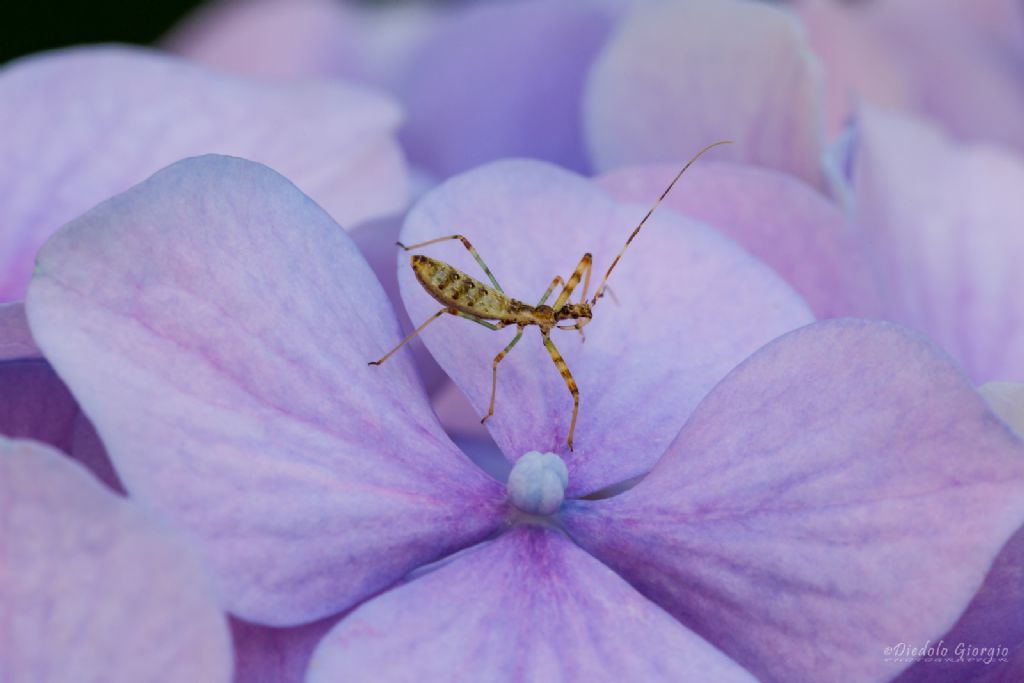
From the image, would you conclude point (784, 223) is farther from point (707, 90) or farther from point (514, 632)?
point (514, 632)

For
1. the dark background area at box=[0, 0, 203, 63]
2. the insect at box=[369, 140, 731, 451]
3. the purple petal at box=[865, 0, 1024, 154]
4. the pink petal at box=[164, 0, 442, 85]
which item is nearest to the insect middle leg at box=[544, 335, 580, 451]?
the insect at box=[369, 140, 731, 451]

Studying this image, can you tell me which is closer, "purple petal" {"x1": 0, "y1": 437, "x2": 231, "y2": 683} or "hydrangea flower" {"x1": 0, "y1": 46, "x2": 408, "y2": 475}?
"purple petal" {"x1": 0, "y1": 437, "x2": 231, "y2": 683}

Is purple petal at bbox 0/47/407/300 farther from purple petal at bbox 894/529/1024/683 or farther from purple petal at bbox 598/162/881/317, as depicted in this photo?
purple petal at bbox 894/529/1024/683

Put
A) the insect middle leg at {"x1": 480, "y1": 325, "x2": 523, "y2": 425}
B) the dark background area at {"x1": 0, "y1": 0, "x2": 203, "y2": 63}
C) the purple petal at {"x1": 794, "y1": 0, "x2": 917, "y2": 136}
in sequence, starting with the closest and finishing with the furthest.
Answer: the insect middle leg at {"x1": 480, "y1": 325, "x2": 523, "y2": 425}, the purple petal at {"x1": 794, "y1": 0, "x2": 917, "y2": 136}, the dark background area at {"x1": 0, "y1": 0, "x2": 203, "y2": 63}

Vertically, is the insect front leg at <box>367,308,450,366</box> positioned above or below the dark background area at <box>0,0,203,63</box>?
above

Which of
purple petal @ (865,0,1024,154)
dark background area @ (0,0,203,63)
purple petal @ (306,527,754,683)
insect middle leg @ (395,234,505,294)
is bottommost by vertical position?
purple petal @ (306,527,754,683)

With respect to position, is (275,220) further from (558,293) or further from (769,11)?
(769,11)

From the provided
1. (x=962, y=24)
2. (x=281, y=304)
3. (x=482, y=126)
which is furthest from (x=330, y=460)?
(x=962, y=24)

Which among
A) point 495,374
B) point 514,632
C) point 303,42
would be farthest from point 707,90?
point 303,42
